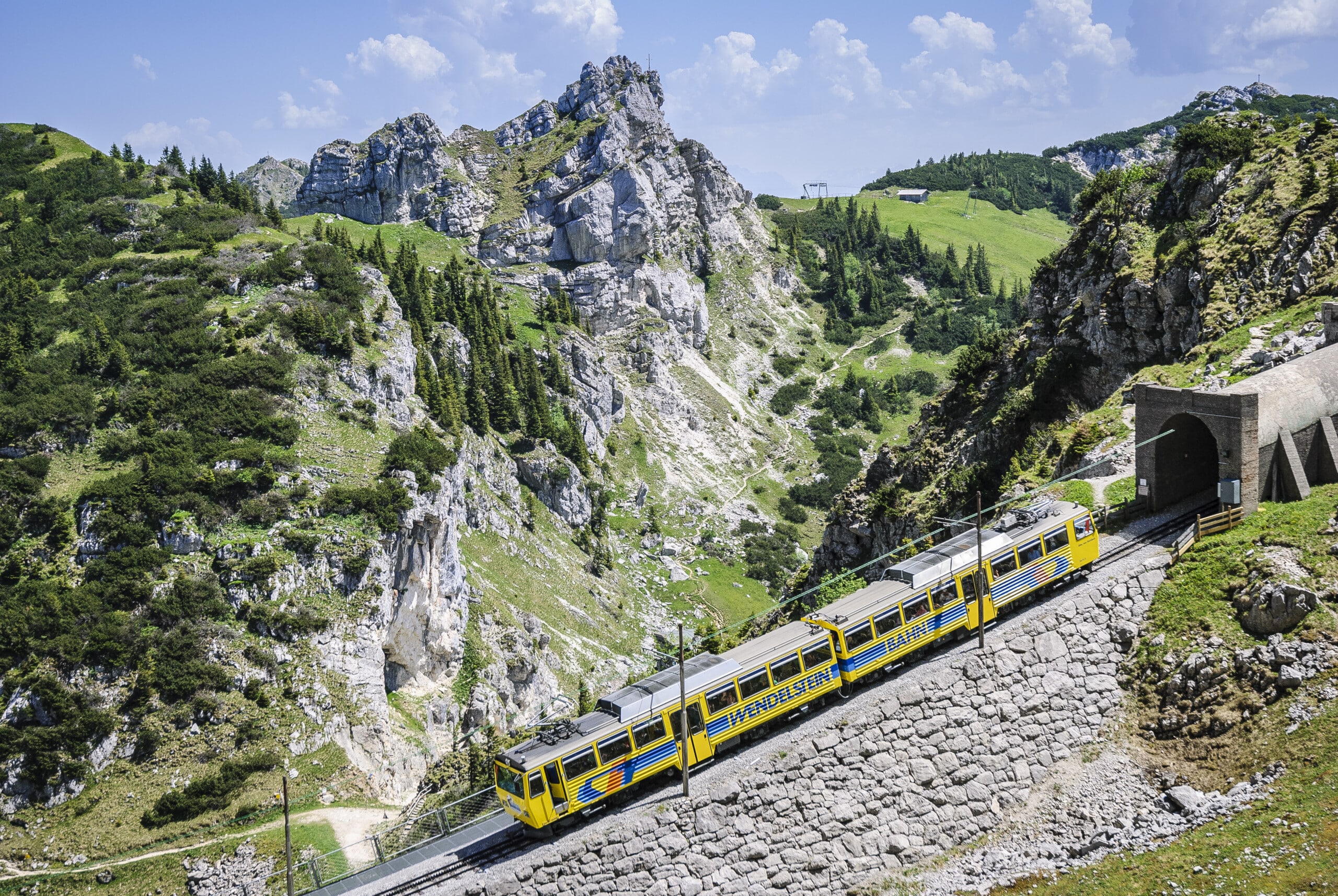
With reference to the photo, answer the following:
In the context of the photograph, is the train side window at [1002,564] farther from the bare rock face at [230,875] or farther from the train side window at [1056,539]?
the bare rock face at [230,875]

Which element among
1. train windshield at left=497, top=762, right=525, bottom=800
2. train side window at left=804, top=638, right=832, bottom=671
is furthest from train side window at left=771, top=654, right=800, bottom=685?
train windshield at left=497, top=762, right=525, bottom=800

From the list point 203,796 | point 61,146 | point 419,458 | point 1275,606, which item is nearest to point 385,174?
point 61,146

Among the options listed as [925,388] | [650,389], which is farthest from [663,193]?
[925,388]

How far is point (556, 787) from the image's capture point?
82.8 feet

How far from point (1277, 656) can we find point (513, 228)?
156253mm

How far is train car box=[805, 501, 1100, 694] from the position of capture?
28125mm

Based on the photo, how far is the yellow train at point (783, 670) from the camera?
84.3ft

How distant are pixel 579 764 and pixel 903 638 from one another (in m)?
11.1

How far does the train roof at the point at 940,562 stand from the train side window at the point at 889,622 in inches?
11.9

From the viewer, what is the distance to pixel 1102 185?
61406mm

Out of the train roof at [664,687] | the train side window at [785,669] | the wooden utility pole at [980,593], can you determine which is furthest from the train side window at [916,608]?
the train roof at [664,687]

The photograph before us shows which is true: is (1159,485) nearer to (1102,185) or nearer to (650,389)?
(1102,185)

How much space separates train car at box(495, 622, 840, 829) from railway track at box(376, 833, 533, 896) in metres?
1.34

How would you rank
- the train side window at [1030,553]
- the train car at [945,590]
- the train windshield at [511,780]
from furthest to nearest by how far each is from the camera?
the train side window at [1030,553] < the train car at [945,590] < the train windshield at [511,780]
